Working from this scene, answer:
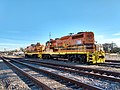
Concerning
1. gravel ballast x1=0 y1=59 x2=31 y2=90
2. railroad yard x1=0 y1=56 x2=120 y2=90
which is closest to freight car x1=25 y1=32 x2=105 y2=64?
railroad yard x1=0 y1=56 x2=120 y2=90

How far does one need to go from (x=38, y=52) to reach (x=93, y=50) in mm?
21368

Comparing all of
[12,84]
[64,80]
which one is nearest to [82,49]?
[64,80]

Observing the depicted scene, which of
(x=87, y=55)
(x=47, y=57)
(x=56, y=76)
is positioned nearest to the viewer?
(x=56, y=76)

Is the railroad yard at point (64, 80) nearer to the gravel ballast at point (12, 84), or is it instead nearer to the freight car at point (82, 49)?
the gravel ballast at point (12, 84)

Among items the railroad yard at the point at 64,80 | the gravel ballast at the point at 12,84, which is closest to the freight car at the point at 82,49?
the railroad yard at the point at 64,80

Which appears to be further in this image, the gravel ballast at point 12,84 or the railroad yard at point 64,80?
the gravel ballast at point 12,84

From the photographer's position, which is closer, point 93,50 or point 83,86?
point 83,86

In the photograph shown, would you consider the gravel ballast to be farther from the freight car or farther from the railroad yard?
the freight car

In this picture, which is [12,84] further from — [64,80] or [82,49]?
[82,49]

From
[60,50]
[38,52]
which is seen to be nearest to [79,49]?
[60,50]

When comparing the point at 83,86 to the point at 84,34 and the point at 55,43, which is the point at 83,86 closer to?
the point at 84,34

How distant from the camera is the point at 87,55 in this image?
1955 cm

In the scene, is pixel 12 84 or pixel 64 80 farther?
pixel 64 80

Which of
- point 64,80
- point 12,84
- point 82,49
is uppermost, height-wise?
point 82,49
